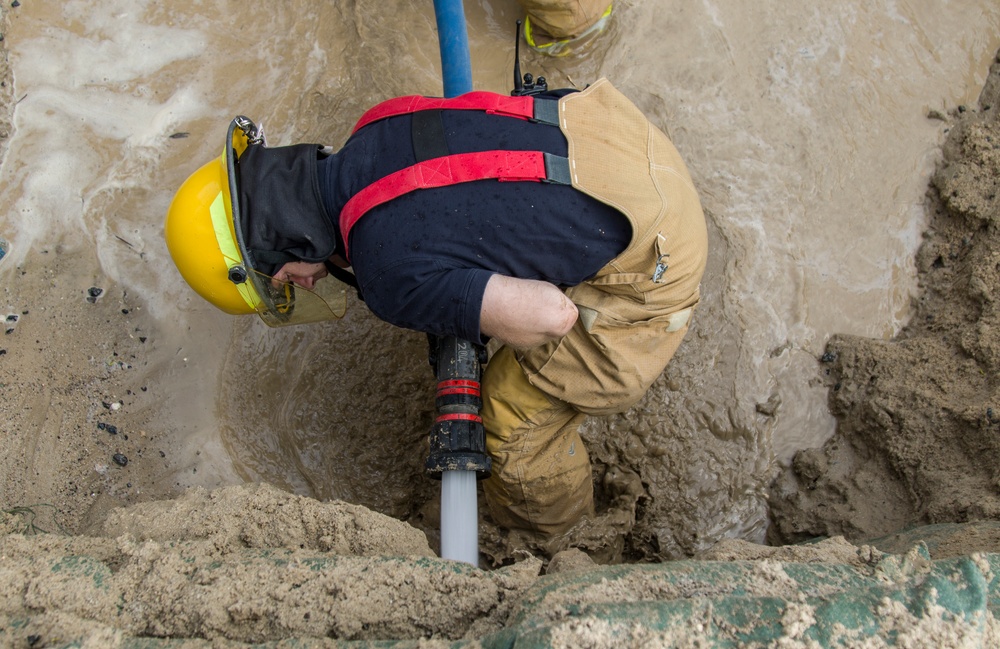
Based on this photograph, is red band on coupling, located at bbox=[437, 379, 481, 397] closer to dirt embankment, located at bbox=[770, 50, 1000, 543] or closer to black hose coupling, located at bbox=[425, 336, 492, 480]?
black hose coupling, located at bbox=[425, 336, 492, 480]

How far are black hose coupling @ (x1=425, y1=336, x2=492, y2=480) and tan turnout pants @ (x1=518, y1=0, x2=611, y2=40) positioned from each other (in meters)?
1.54

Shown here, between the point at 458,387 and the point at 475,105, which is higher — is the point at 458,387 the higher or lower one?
the lower one

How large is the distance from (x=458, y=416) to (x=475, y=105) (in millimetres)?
867

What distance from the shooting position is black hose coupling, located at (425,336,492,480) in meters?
2.07

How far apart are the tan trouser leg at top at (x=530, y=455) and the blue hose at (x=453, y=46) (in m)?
0.92

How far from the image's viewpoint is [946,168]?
2.90 metres

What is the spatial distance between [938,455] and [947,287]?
74 cm

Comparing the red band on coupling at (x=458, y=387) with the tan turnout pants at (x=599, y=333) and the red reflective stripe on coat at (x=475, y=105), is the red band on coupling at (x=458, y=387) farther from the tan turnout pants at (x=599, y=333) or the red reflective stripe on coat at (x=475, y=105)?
the red reflective stripe on coat at (x=475, y=105)

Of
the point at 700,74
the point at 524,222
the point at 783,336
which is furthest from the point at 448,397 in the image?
the point at 700,74

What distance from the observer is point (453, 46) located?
2.53m

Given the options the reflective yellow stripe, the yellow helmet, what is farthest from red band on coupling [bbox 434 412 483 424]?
the reflective yellow stripe

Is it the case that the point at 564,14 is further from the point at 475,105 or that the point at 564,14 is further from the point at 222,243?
the point at 222,243

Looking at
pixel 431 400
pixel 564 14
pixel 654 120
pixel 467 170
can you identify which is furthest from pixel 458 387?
pixel 564 14

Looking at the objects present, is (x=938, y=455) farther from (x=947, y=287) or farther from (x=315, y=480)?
(x=315, y=480)
